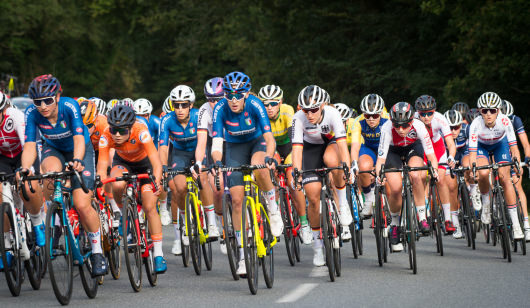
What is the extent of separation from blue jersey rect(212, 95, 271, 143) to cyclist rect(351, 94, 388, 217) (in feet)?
11.5

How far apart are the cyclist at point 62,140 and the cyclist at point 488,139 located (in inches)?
228

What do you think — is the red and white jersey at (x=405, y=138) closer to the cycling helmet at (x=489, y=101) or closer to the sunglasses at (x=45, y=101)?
the cycling helmet at (x=489, y=101)

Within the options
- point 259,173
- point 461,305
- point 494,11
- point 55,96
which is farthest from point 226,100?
point 494,11

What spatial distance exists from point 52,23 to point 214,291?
4306 cm

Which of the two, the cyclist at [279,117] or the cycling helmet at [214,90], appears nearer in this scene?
the cycling helmet at [214,90]

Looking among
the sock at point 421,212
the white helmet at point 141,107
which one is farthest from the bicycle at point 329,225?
the white helmet at point 141,107

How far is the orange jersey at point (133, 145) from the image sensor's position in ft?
37.0

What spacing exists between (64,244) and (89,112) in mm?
4235

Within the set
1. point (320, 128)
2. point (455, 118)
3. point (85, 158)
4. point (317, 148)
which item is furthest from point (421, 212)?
point (455, 118)

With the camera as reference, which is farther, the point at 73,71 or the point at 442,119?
the point at 73,71

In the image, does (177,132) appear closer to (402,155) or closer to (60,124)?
(402,155)

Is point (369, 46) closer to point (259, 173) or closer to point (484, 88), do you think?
point (484, 88)

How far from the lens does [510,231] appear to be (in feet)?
45.1

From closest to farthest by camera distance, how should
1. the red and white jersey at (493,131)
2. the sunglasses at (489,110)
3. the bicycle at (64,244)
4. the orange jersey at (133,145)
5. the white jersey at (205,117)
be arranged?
the bicycle at (64,244)
the orange jersey at (133,145)
the white jersey at (205,117)
the red and white jersey at (493,131)
the sunglasses at (489,110)
